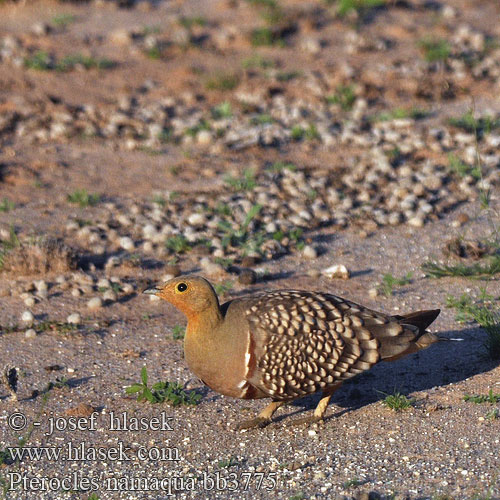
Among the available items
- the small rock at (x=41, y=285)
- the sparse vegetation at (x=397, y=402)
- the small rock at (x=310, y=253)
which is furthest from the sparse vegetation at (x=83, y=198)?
the sparse vegetation at (x=397, y=402)

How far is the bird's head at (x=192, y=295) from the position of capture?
18.1 ft

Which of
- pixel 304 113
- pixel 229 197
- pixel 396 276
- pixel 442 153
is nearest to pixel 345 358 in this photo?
pixel 396 276

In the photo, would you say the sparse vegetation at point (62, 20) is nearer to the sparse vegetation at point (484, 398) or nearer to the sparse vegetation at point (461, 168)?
the sparse vegetation at point (461, 168)

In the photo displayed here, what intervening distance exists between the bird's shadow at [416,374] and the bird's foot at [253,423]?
19 cm

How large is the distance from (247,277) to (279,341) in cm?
203

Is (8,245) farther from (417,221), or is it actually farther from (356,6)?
(356,6)

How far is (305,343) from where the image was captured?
17.9 feet

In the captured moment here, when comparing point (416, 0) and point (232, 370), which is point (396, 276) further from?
point (416, 0)

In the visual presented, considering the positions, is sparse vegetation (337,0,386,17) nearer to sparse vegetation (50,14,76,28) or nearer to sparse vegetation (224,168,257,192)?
sparse vegetation (50,14,76,28)

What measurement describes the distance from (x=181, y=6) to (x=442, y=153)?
19.2 feet

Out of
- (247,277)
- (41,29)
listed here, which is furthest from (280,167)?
(41,29)

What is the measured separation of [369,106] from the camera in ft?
36.5

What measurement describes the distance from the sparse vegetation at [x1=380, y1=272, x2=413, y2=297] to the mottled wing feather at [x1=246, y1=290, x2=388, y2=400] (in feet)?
5.58

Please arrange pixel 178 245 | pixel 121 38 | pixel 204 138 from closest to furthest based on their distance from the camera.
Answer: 1. pixel 178 245
2. pixel 204 138
3. pixel 121 38
